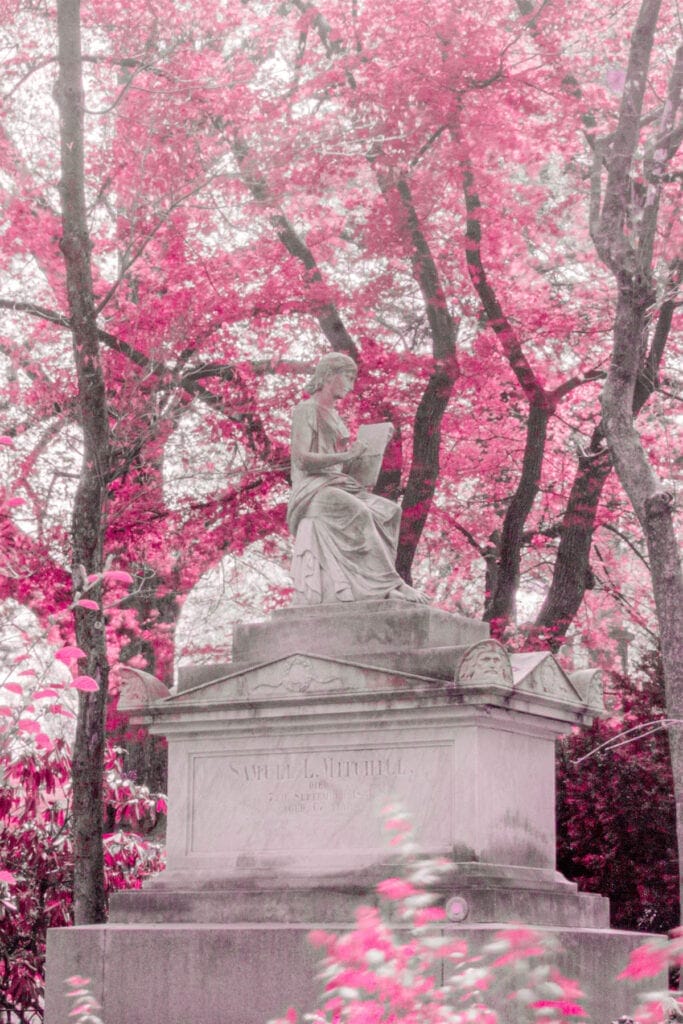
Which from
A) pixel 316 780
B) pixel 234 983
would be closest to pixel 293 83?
pixel 316 780

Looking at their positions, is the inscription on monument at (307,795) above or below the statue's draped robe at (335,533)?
below

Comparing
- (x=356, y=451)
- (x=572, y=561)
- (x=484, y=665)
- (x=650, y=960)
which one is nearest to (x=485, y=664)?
(x=484, y=665)

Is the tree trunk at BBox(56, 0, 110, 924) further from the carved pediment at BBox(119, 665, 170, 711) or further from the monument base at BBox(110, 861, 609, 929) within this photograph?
the monument base at BBox(110, 861, 609, 929)

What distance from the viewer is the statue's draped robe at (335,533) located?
9.42 m

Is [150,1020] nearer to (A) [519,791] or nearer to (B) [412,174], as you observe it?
(A) [519,791]

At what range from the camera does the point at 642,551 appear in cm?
2133

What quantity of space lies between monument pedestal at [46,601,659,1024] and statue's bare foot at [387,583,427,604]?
128 mm

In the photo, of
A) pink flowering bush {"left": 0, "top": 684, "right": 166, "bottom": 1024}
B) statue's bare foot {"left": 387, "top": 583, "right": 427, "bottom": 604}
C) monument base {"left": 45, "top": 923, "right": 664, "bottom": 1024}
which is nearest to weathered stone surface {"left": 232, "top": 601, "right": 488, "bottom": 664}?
statue's bare foot {"left": 387, "top": 583, "right": 427, "bottom": 604}

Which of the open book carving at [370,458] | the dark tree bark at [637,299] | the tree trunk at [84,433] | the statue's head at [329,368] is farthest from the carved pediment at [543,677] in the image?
the tree trunk at [84,433]

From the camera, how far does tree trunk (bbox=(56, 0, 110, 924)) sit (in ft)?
36.1

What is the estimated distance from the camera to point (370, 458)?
389 inches

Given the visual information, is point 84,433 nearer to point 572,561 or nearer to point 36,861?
point 36,861

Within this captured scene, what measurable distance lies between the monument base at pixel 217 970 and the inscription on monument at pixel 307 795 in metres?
0.65

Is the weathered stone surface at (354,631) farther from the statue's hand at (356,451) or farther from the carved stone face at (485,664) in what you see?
the statue's hand at (356,451)
